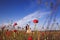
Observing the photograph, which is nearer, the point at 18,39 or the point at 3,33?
the point at 18,39

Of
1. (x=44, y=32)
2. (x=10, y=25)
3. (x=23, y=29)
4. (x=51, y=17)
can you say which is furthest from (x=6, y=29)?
(x=51, y=17)

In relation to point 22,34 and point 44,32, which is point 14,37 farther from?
point 44,32

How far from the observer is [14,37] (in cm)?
215

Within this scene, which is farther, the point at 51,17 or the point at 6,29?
the point at 6,29

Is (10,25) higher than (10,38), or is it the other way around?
(10,25)

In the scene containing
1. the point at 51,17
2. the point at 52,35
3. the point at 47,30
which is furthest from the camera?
the point at 52,35

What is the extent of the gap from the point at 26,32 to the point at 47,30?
11.2 inches

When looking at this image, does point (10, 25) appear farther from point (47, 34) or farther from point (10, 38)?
point (47, 34)

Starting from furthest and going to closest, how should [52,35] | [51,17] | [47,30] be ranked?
[52,35] < [47,30] < [51,17]

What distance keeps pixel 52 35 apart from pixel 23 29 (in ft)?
1.12

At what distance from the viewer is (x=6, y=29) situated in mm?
2256

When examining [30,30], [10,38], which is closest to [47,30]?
[30,30]

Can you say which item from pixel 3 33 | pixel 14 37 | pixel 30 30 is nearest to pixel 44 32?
pixel 30 30

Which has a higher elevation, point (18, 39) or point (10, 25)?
point (10, 25)
